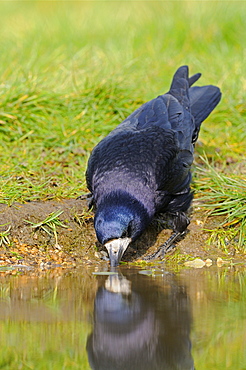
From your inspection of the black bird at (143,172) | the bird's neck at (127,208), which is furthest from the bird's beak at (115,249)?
the bird's neck at (127,208)

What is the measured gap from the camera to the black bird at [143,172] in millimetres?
4617

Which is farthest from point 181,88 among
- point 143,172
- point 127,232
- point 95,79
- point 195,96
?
point 127,232

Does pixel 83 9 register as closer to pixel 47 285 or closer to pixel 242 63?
pixel 242 63

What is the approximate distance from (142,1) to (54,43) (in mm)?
3486

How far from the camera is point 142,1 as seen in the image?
498 inches

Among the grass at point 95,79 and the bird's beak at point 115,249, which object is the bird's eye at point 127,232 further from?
the grass at point 95,79

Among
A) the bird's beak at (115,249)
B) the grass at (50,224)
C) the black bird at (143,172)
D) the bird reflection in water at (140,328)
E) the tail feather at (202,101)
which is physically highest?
the tail feather at (202,101)

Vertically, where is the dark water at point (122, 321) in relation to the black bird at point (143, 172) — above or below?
below

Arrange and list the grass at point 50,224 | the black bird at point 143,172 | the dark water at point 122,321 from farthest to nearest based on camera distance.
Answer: the grass at point 50,224
the black bird at point 143,172
the dark water at point 122,321

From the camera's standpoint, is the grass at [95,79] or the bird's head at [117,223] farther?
the grass at [95,79]

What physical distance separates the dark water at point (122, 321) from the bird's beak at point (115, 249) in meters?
0.18

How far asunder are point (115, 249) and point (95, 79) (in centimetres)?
367

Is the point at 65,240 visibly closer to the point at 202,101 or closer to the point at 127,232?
the point at 127,232

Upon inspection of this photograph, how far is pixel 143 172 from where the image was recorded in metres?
5.04
